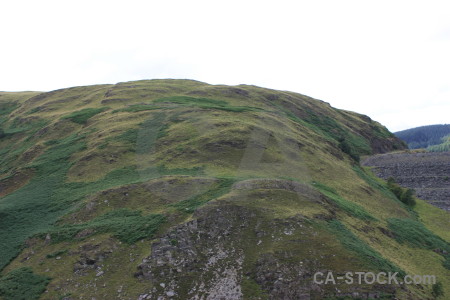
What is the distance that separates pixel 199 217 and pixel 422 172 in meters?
58.7

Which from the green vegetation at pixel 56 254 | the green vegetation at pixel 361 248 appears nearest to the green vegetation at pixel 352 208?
the green vegetation at pixel 361 248

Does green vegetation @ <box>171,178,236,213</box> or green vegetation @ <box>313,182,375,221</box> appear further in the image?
green vegetation @ <box>313,182,375,221</box>

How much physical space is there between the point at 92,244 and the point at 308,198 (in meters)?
21.9

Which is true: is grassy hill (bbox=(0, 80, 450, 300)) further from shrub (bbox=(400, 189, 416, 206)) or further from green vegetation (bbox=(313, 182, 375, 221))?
shrub (bbox=(400, 189, 416, 206))

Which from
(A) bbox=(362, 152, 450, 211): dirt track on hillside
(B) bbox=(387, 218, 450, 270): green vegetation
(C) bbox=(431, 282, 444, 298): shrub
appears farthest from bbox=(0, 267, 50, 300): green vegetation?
(A) bbox=(362, 152, 450, 211): dirt track on hillside

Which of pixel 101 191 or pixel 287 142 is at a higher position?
pixel 287 142

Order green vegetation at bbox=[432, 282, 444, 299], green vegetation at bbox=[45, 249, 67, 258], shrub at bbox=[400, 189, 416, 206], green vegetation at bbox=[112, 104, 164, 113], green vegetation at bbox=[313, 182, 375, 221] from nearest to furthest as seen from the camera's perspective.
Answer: green vegetation at bbox=[432, 282, 444, 299], green vegetation at bbox=[45, 249, 67, 258], green vegetation at bbox=[313, 182, 375, 221], shrub at bbox=[400, 189, 416, 206], green vegetation at bbox=[112, 104, 164, 113]

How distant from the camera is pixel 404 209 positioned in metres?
51.5

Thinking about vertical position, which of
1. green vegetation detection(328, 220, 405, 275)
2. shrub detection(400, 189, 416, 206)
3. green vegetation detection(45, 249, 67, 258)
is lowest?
green vegetation detection(45, 249, 67, 258)

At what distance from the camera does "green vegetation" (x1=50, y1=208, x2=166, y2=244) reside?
30781 mm

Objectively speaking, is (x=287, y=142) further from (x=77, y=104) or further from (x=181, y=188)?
(x=77, y=104)

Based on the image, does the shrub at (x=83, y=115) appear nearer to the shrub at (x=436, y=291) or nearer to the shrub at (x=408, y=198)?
the shrub at (x=408, y=198)

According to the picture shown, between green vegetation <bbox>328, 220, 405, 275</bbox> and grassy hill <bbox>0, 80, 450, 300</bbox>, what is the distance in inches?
6.7

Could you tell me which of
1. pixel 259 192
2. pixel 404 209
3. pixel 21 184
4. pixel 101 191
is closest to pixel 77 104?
pixel 21 184
